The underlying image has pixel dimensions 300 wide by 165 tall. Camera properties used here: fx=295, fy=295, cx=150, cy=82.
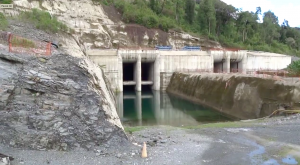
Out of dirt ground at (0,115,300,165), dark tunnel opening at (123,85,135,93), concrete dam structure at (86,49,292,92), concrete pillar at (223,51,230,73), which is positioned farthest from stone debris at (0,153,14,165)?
concrete pillar at (223,51,230,73)

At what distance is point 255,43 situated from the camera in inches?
3140

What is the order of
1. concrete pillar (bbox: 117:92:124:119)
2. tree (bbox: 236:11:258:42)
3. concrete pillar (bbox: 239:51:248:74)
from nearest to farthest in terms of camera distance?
concrete pillar (bbox: 117:92:124:119), concrete pillar (bbox: 239:51:248:74), tree (bbox: 236:11:258:42)

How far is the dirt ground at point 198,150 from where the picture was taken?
454 inches

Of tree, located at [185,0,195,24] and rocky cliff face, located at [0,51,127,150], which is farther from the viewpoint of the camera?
tree, located at [185,0,195,24]

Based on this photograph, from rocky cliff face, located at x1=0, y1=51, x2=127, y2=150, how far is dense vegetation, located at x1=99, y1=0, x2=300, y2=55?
175 ft

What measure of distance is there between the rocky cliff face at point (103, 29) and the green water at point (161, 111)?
635 inches

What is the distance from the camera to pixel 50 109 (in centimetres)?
1288

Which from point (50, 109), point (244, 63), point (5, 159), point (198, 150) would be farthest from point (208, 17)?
point (5, 159)

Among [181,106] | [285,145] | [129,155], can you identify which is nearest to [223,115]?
[181,106]

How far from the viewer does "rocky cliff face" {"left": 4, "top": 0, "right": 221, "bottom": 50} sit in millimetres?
56312

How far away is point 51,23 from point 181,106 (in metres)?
18.2

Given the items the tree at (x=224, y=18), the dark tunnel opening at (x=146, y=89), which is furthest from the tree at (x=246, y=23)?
the dark tunnel opening at (x=146, y=89)

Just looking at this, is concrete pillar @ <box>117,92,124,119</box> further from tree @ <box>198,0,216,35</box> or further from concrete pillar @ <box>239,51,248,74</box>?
tree @ <box>198,0,216,35</box>

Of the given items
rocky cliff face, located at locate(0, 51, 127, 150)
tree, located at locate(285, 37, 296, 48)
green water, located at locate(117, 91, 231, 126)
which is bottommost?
green water, located at locate(117, 91, 231, 126)
